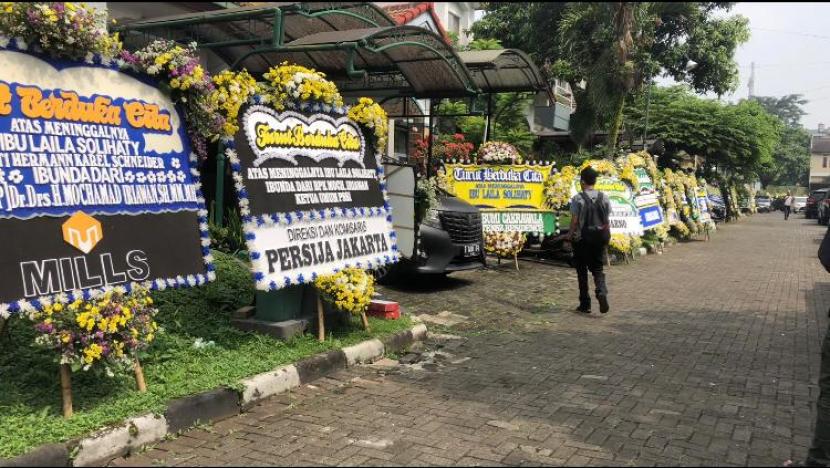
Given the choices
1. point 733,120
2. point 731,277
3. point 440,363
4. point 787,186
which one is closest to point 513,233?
point 731,277

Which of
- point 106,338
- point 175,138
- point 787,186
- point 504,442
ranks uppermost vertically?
point 175,138

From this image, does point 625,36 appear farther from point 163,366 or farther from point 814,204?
point 814,204

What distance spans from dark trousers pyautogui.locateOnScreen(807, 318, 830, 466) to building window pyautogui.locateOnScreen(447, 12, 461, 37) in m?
21.0

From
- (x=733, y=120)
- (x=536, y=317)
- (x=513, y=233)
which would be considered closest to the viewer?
(x=536, y=317)

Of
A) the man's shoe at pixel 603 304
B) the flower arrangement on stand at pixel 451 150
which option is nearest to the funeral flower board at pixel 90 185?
the man's shoe at pixel 603 304

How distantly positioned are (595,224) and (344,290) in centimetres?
351

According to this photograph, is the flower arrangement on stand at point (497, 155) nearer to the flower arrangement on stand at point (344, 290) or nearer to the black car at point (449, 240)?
the black car at point (449, 240)

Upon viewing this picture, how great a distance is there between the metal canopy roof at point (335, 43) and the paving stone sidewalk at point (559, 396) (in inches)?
114

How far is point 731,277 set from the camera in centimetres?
1105

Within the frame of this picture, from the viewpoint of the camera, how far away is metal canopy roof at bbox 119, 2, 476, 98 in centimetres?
650

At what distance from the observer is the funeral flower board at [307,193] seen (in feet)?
16.0

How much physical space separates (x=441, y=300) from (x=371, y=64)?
3228mm

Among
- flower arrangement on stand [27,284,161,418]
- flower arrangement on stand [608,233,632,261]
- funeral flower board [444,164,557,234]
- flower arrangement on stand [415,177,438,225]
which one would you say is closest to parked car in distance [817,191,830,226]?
flower arrangement on stand [608,233,632,261]

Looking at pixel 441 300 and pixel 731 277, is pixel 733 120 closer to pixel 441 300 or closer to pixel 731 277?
pixel 731 277
